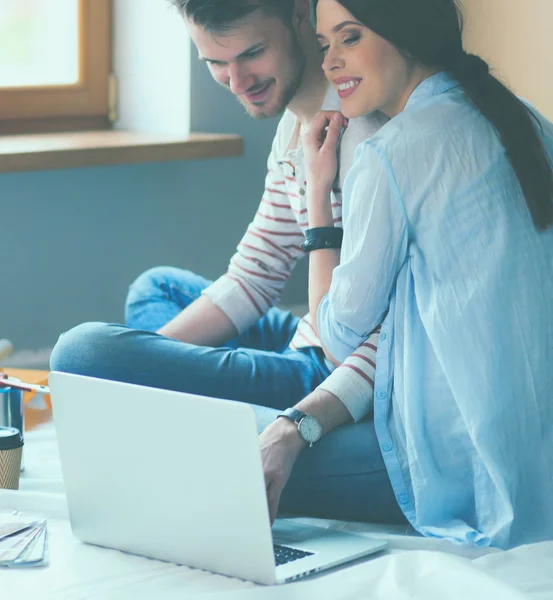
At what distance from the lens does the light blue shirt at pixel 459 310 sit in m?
1.29

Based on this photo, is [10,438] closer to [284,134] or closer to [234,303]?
[234,303]

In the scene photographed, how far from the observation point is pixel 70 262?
2518mm

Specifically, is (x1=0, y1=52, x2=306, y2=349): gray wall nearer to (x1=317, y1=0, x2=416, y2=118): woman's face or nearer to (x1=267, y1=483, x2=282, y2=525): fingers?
(x1=317, y1=0, x2=416, y2=118): woman's face

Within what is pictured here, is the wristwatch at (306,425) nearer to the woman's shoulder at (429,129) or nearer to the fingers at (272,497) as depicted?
the fingers at (272,497)

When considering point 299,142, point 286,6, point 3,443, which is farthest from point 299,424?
point 286,6

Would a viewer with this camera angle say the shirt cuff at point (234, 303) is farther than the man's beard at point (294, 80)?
Yes

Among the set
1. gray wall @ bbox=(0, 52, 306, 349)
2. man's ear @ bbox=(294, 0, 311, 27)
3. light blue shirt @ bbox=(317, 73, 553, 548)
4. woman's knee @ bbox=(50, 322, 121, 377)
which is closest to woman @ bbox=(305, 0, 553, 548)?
light blue shirt @ bbox=(317, 73, 553, 548)

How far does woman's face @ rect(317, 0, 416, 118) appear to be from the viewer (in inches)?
54.6

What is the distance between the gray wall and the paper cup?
992mm

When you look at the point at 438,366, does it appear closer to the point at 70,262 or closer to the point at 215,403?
the point at 215,403

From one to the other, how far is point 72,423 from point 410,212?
0.49 meters

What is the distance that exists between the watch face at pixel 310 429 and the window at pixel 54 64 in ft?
4.99

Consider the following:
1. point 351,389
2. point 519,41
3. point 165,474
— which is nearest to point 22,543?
point 165,474

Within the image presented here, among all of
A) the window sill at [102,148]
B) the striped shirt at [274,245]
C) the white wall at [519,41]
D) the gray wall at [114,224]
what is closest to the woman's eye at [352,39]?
the striped shirt at [274,245]
